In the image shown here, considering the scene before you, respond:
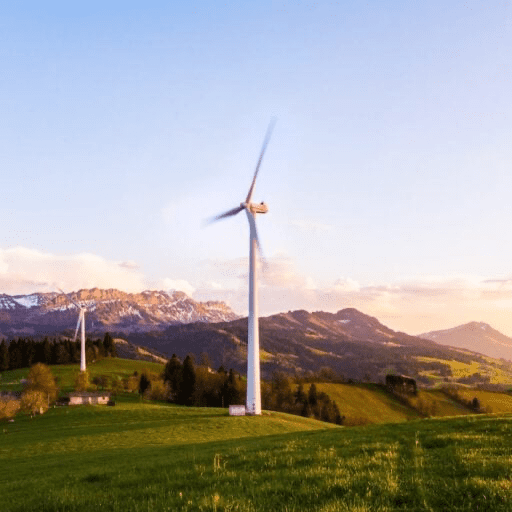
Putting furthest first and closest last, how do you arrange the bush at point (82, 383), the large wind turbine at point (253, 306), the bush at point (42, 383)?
the bush at point (82, 383), the bush at point (42, 383), the large wind turbine at point (253, 306)

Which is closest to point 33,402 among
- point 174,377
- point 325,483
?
point 174,377

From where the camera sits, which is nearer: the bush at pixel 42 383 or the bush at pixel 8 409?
the bush at pixel 8 409

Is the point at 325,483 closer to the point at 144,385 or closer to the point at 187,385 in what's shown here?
the point at 187,385

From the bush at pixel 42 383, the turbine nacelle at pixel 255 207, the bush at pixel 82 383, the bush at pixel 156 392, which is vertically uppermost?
the turbine nacelle at pixel 255 207

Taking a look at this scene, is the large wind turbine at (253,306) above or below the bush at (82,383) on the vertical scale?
above

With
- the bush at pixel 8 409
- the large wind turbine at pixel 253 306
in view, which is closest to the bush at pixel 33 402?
the bush at pixel 8 409

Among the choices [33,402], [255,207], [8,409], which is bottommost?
[8,409]

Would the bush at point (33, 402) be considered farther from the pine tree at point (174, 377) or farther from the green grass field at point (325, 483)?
the green grass field at point (325, 483)

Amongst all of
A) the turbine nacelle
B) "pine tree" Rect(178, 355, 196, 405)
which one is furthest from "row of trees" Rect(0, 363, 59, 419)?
the turbine nacelle

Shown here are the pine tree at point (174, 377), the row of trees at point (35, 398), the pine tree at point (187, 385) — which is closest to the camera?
the row of trees at point (35, 398)

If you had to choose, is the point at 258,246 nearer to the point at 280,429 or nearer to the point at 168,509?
the point at 280,429

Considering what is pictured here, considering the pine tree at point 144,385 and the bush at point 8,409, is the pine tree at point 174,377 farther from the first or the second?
the bush at point 8,409

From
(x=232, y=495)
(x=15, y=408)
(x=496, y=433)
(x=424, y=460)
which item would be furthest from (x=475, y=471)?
(x=15, y=408)

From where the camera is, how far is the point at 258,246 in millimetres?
80250
